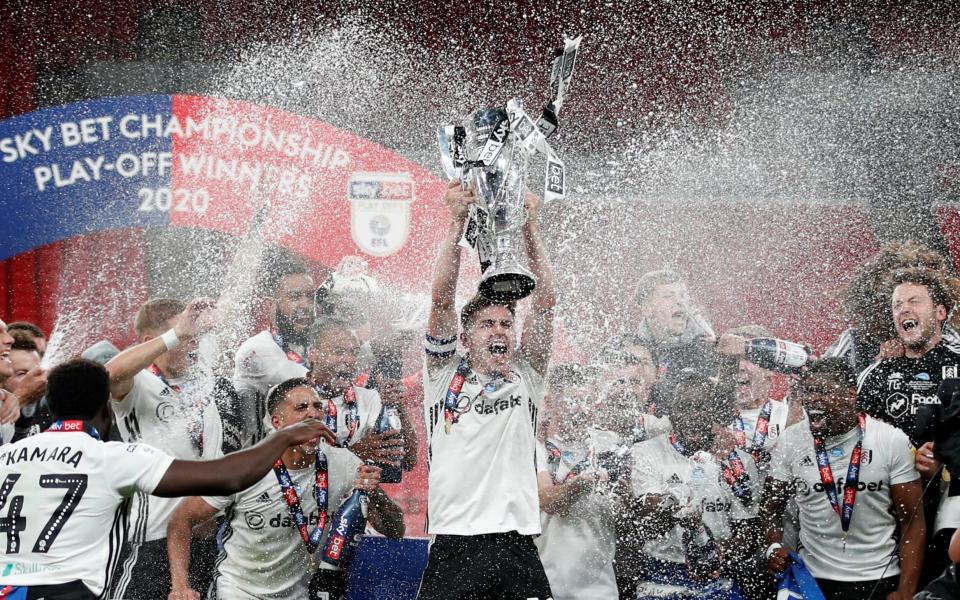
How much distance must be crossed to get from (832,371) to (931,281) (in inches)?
43.6

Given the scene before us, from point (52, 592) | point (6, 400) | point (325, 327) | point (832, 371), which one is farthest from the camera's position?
point (325, 327)

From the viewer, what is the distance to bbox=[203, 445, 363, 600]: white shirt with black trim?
443cm

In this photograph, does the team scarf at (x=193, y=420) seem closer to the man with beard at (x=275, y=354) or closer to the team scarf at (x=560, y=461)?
the man with beard at (x=275, y=354)

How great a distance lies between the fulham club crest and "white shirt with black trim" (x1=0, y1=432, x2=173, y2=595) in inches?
170

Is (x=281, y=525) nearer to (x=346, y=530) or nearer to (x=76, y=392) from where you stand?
(x=346, y=530)

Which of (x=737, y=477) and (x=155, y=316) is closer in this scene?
(x=737, y=477)

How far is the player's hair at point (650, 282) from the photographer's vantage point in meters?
6.35

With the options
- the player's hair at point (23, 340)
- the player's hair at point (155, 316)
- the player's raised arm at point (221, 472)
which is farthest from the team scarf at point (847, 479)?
the player's hair at point (23, 340)

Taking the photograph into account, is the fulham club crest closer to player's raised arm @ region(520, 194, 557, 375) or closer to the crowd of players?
the crowd of players

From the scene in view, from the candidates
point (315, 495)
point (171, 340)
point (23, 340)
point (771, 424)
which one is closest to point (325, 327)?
point (171, 340)

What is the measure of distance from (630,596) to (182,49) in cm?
595

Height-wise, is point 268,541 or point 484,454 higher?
point 484,454

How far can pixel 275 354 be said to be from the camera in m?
5.47

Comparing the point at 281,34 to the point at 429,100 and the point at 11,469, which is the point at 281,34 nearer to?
the point at 429,100
